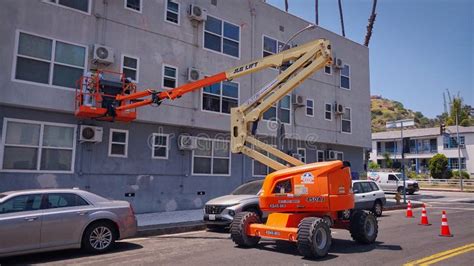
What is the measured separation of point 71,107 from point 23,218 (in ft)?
22.1

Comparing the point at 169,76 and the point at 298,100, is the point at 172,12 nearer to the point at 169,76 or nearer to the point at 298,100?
the point at 169,76

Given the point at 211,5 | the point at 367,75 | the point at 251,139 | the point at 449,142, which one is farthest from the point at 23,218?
the point at 449,142

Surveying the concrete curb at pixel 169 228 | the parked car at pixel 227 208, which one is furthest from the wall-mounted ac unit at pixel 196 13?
the concrete curb at pixel 169 228

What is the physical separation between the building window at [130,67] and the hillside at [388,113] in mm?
119306

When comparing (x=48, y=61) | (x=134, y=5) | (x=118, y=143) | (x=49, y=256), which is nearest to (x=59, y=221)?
(x=49, y=256)

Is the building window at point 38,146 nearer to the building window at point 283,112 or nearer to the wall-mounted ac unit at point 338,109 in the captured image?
the building window at point 283,112

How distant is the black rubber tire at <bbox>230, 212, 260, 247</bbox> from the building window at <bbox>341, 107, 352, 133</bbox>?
17819 mm

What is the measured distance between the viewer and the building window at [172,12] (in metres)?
17.3

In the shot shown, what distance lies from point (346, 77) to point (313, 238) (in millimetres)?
20556

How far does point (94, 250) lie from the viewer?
8.95 meters

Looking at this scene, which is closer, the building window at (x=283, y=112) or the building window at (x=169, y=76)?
the building window at (x=169, y=76)

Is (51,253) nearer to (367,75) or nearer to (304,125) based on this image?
(304,125)

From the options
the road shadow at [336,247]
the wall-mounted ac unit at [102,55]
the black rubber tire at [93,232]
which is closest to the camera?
the black rubber tire at [93,232]

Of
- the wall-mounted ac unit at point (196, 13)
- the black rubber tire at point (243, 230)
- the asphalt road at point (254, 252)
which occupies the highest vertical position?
the wall-mounted ac unit at point (196, 13)
